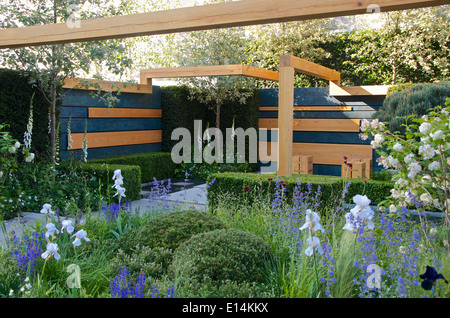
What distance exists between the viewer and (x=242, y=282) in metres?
2.69

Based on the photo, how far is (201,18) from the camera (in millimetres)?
3998

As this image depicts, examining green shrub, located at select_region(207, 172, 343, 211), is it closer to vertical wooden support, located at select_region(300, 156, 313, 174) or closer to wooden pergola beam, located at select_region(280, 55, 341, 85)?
wooden pergola beam, located at select_region(280, 55, 341, 85)

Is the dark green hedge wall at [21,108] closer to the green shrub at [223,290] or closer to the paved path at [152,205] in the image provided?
the paved path at [152,205]

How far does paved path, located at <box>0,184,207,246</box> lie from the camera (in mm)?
4397

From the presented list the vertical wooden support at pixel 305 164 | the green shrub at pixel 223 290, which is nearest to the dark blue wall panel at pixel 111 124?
the vertical wooden support at pixel 305 164

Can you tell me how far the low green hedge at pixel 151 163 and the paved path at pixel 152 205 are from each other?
105 centimetres

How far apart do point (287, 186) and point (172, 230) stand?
8.27 ft

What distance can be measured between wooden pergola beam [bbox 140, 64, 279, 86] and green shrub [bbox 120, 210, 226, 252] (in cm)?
551

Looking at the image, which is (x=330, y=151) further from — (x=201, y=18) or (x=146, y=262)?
(x=146, y=262)

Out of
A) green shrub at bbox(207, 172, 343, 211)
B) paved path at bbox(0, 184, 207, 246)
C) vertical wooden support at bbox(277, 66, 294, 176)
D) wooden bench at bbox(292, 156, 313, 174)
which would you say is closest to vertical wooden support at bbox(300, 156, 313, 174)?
wooden bench at bbox(292, 156, 313, 174)

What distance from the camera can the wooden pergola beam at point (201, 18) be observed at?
3449mm
